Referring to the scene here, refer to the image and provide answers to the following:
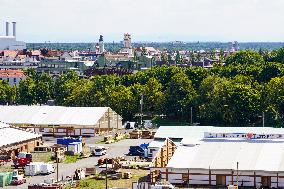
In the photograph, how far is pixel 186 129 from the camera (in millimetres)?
45375

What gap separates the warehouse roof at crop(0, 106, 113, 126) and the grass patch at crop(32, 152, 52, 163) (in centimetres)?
873

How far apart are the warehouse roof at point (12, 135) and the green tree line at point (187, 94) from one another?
16290mm

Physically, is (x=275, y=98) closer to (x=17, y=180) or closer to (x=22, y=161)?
(x=22, y=161)

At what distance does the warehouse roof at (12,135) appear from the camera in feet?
145

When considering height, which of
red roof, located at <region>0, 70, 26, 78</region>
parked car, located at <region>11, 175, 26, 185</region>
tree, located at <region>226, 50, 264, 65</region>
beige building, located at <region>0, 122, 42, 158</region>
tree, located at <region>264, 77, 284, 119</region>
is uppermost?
tree, located at <region>226, 50, 264, 65</region>

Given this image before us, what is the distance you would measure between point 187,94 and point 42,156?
70.5 feet

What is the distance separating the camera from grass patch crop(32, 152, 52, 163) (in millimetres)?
42188

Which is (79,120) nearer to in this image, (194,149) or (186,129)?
(186,129)

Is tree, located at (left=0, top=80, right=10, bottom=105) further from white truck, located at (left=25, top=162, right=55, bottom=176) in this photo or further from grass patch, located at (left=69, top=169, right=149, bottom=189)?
grass patch, located at (left=69, top=169, right=149, bottom=189)

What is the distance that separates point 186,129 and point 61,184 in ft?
45.6

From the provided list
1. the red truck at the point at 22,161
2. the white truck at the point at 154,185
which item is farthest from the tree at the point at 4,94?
the white truck at the point at 154,185

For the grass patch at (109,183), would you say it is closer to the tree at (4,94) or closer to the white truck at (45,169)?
the white truck at (45,169)

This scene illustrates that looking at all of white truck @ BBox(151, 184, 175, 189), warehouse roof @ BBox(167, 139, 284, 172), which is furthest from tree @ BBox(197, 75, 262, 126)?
white truck @ BBox(151, 184, 175, 189)

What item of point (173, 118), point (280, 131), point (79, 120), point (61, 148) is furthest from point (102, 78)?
point (280, 131)
